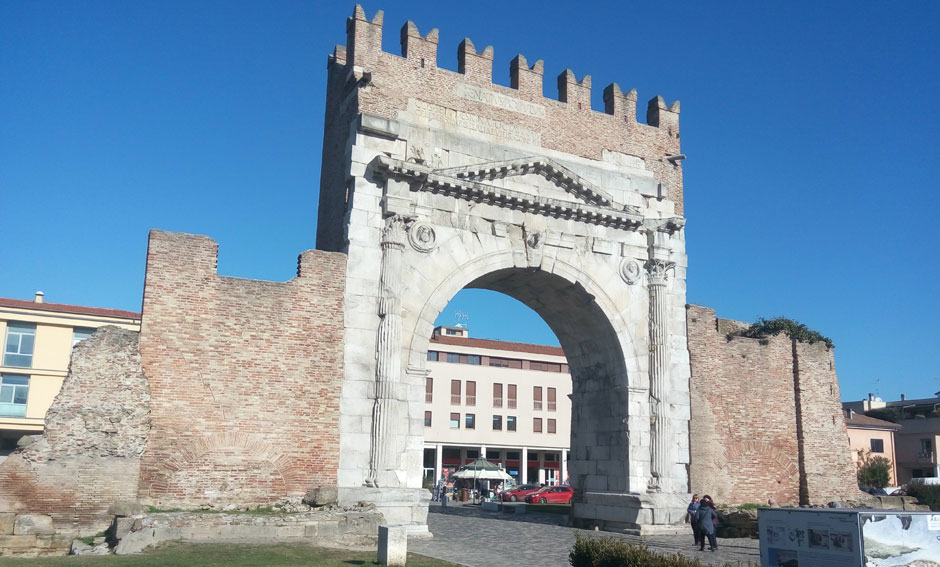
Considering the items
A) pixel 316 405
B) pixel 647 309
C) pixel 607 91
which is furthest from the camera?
pixel 607 91

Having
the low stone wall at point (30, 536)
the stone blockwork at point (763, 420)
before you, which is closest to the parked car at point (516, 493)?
the stone blockwork at point (763, 420)

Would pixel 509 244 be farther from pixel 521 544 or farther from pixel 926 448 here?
pixel 926 448

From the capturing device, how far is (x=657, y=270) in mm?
20484

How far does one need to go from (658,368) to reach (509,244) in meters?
4.73

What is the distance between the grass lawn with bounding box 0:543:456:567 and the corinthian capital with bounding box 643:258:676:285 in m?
9.91

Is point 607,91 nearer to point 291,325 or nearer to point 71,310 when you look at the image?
point 291,325

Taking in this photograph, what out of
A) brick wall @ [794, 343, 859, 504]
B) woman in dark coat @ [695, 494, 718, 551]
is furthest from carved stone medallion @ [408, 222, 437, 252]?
brick wall @ [794, 343, 859, 504]

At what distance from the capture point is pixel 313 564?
38.7 feet

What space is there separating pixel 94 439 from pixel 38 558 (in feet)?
8.22

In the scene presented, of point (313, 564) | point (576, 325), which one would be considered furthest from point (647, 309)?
point (313, 564)

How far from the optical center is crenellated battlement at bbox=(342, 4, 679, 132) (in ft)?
61.3

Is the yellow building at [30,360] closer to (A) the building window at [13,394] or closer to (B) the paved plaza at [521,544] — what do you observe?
(A) the building window at [13,394]

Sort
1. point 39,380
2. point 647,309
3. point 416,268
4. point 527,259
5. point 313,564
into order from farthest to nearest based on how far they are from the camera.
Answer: point 39,380
point 647,309
point 527,259
point 416,268
point 313,564

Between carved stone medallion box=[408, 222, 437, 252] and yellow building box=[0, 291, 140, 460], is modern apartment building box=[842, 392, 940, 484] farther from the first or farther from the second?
yellow building box=[0, 291, 140, 460]
